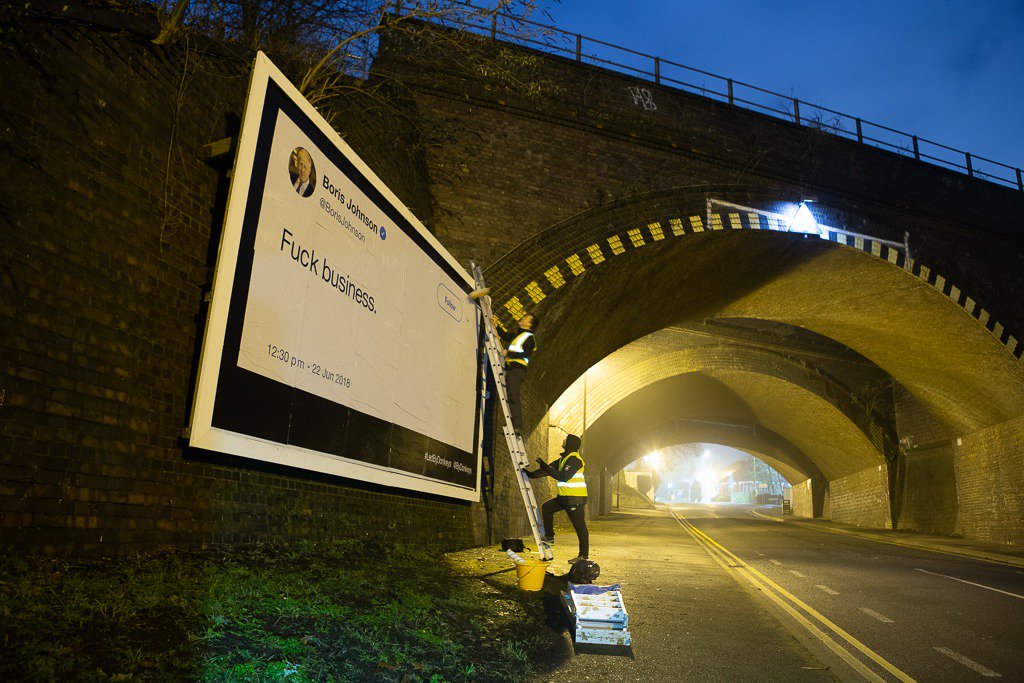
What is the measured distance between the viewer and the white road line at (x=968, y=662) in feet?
18.1

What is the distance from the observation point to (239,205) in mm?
5367

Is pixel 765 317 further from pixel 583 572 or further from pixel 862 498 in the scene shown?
pixel 583 572

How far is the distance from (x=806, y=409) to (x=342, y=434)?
89.0 feet

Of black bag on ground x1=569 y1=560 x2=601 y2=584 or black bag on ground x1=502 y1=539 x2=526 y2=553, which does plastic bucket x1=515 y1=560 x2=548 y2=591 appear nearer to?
black bag on ground x1=569 y1=560 x2=601 y2=584

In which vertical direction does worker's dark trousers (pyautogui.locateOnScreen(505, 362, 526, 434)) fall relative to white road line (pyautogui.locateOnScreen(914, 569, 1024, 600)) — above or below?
above

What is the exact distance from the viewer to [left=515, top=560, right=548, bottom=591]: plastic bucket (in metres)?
7.37

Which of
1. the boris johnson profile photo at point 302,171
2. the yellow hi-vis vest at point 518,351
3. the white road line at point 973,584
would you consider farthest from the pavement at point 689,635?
the boris johnson profile photo at point 302,171

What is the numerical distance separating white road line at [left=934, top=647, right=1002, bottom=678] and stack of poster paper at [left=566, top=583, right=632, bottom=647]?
108 inches

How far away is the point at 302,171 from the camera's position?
245 inches

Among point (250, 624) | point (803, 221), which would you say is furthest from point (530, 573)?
point (803, 221)

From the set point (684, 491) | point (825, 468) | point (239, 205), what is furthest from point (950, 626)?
point (684, 491)

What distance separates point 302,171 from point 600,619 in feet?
15.1

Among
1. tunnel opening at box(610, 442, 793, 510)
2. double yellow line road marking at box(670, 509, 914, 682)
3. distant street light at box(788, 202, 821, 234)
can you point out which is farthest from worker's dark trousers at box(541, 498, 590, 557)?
tunnel opening at box(610, 442, 793, 510)

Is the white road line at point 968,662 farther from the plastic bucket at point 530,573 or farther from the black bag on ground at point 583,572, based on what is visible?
the plastic bucket at point 530,573
